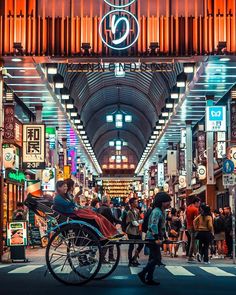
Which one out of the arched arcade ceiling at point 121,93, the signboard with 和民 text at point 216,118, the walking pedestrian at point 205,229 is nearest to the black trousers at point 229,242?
the walking pedestrian at point 205,229

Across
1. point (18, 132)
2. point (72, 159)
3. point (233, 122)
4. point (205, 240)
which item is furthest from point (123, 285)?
point (72, 159)

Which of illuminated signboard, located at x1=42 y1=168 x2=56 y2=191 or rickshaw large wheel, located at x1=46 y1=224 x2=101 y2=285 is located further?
illuminated signboard, located at x1=42 y1=168 x2=56 y2=191

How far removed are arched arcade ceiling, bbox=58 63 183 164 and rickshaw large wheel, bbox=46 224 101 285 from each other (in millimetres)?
21461

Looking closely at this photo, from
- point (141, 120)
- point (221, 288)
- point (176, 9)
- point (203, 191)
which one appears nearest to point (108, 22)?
point (176, 9)

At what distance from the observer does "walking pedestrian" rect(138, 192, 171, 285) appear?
12438mm

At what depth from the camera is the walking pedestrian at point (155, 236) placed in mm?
12438

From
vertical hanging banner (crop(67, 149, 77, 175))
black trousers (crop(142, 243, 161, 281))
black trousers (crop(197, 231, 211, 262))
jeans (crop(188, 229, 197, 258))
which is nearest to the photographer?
black trousers (crop(142, 243, 161, 281))

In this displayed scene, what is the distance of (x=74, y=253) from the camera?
12.4 meters

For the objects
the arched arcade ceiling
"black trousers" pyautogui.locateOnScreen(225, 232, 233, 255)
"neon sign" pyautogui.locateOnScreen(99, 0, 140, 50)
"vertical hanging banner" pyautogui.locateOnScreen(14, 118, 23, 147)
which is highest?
the arched arcade ceiling

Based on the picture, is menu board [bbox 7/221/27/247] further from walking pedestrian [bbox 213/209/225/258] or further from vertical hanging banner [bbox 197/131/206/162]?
vertical hanging banner [bbox 197/131/206/162]

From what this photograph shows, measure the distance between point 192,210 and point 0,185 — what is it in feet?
20.1

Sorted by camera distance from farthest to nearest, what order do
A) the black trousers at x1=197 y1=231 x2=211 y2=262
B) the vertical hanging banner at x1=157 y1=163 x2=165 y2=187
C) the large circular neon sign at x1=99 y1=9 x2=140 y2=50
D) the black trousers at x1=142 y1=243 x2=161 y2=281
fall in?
1. the vertical hanging banner at x1=157 y1=163 x2=165 y2=187
2. the large circular neon sign at x1=99 y1=9 x2=140 y2=50
3. the black trousers at x1=197 y1=231 x2=211 y2=262
4. the black trousers at x1=142 y1=243 x2=161 y2=281

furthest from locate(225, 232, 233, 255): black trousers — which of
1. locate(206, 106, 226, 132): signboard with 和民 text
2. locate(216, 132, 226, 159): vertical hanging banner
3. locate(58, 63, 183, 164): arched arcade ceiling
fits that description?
locate(58, 63, 183, 164): arched arcade ceiling

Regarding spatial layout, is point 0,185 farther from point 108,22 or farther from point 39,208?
point 39,208
